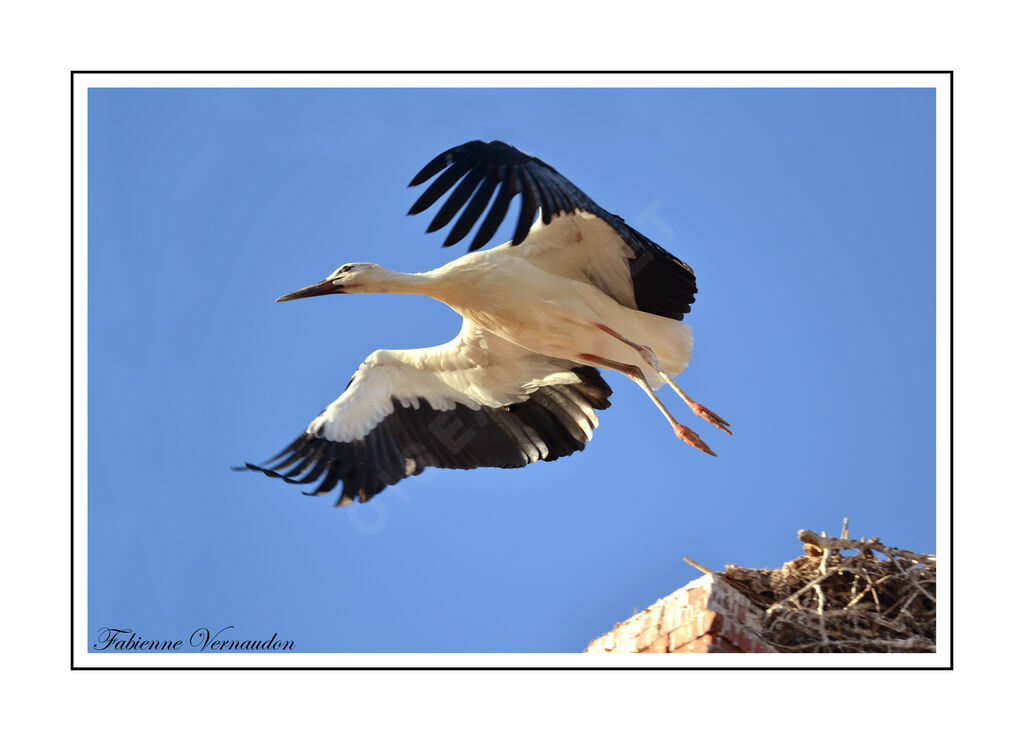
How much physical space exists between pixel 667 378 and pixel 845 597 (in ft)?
5.92

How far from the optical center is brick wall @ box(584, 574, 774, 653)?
5930mm

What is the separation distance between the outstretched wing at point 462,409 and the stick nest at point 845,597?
72.2 inches

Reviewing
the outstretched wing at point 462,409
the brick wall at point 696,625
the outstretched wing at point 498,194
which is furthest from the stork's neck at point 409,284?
the brick wall at point 696,625

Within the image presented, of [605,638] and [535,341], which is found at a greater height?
[535,341]

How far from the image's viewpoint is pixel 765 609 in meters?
6.76

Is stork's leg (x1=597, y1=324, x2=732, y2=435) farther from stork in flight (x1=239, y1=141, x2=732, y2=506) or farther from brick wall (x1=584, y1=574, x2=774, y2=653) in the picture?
brick wall (x1=584, y1=574, x2=774, y2=653)

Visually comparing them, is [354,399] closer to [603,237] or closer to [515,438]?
[515,438]

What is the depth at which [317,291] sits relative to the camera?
799cm

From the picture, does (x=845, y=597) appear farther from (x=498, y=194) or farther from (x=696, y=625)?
(x=498, y=194)

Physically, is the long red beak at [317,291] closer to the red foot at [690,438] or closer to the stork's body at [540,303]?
the stork's body at [540,303]

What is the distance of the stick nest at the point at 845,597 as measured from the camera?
648cm

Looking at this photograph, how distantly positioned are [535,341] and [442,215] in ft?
6.84

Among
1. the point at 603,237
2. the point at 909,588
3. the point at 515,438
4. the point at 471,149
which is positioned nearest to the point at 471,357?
the point at 515,438
